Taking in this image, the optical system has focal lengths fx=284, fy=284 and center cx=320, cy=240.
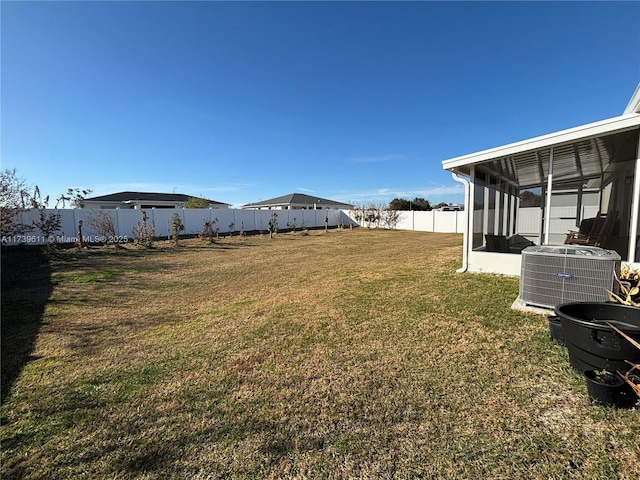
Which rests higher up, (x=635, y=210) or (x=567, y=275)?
(x=635, y=210)

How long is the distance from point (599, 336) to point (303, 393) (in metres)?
2.33

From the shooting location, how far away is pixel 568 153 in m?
6.43

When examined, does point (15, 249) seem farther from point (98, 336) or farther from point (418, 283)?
point (418, 283)

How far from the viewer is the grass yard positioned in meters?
1.72

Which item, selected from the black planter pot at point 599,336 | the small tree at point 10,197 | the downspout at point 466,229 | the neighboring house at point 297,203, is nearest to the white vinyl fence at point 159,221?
the small tree at point 10,197

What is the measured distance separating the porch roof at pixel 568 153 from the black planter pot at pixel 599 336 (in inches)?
155

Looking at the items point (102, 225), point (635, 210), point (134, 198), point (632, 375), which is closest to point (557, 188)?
point (635, 210)

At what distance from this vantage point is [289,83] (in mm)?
12898

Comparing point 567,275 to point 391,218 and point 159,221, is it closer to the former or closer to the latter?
point 159,221

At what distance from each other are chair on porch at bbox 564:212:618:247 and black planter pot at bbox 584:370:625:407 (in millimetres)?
5863

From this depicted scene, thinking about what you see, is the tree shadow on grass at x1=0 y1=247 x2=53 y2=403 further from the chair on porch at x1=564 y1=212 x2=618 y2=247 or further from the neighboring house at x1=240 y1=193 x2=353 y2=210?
the neighboring house at x1=240 y1=193 x2=353 y2=210

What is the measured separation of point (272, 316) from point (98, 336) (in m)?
2.37

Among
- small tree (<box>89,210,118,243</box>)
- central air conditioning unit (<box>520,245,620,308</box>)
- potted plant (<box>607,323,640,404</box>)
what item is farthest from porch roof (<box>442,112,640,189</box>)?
small tree (<box>89,210,118,243</box>)

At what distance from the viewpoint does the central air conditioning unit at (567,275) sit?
3.27 meters
